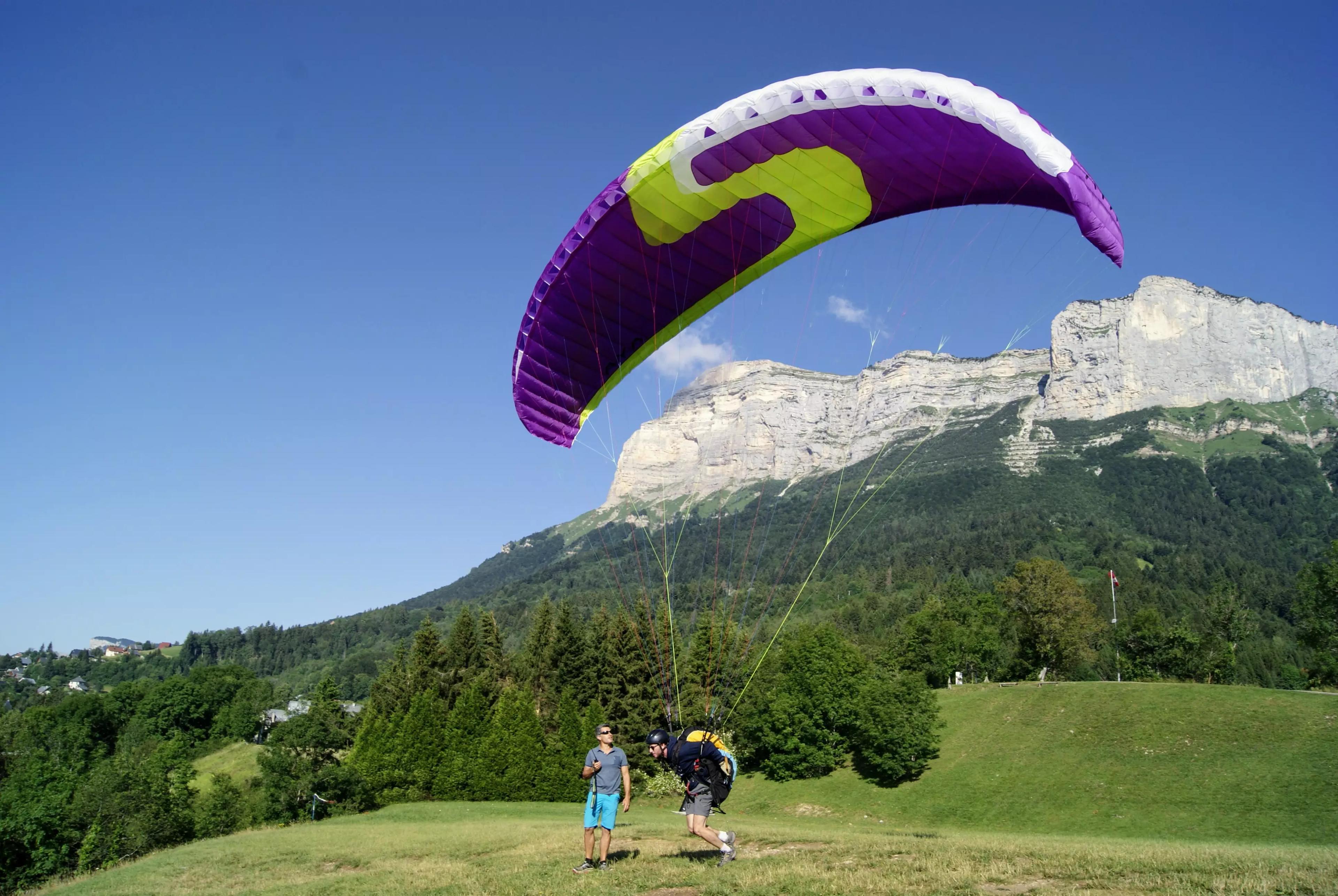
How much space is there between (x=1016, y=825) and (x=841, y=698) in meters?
14.5

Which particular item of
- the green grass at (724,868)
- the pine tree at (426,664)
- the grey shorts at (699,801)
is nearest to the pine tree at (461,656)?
the pine tree at (426,664)

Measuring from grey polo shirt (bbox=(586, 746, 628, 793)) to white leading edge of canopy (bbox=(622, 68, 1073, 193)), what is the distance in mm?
7809

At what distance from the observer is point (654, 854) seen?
9.98 metres

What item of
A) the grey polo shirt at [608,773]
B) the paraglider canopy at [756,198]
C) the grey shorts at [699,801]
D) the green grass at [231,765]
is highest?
the paraglider canopy at [756,198]

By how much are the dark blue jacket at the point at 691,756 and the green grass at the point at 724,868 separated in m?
0.92

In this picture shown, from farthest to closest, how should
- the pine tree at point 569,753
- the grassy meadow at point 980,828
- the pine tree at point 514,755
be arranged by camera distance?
the pine tree at point 569,753, the pine tree at point 514,755, the grassy meadow at point 980,828

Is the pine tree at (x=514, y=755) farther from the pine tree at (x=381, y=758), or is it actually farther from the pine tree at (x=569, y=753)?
the pine tree at (x=381, y=758)

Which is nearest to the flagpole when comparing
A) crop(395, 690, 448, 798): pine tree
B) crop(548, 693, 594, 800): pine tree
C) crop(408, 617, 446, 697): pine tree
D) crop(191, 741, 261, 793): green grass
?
crop(548, 693, 594, 800): pine tree

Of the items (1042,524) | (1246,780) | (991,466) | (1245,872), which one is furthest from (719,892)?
(991,466)

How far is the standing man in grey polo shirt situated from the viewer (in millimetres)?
9117

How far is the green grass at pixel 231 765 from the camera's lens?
60344 mm

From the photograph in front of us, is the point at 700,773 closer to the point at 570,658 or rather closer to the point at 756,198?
the point at 756,198

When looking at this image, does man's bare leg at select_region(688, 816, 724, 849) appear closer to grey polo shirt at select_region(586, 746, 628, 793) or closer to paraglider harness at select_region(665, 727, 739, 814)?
paraglider harness at select_region(665, 727, 739, 814)

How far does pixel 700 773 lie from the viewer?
8820mm
